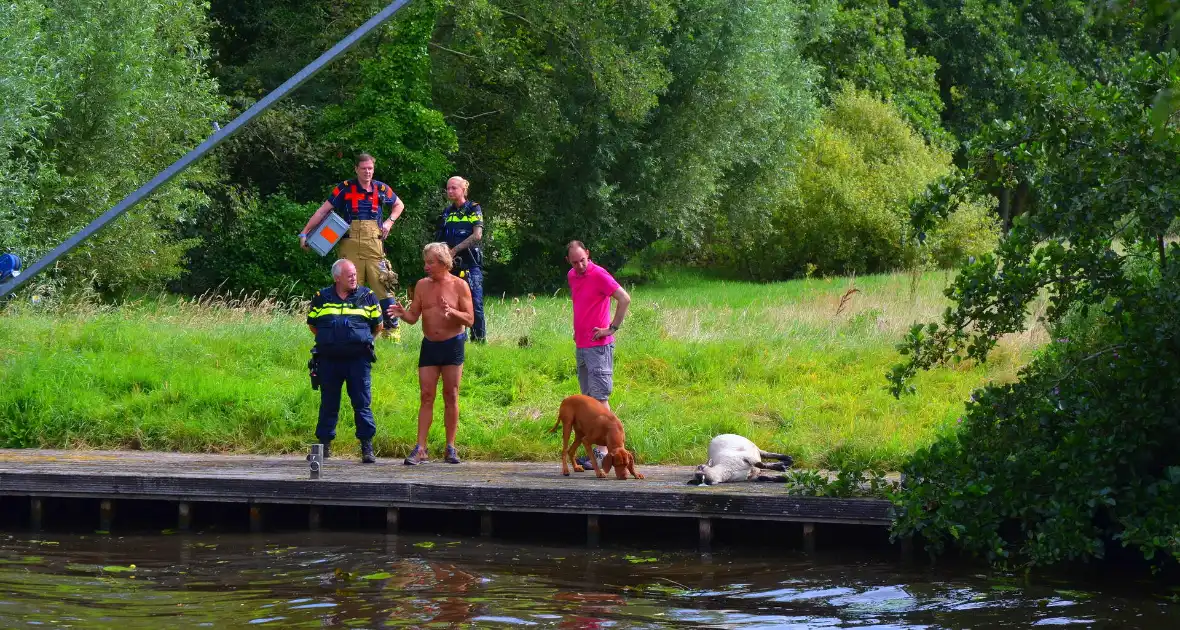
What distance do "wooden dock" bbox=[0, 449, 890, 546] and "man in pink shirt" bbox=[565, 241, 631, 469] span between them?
2.56ft

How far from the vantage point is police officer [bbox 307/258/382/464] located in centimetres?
1122

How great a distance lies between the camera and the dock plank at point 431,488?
10031mm

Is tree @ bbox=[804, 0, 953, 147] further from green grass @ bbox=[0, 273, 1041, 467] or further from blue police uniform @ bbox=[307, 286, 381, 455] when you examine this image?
blue police uniform @ bbox=[307, 286, 381, 455]

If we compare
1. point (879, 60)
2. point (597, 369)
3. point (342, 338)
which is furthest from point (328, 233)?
point (879, 60)

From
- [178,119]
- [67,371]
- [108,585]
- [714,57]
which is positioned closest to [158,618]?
[108,585]

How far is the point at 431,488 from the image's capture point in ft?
34.6

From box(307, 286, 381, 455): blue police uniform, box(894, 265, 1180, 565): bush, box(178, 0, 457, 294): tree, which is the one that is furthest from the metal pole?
box(178, 0, 457, 294): tree

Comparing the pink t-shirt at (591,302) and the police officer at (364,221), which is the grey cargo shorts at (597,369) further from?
the police officer at (364,221)

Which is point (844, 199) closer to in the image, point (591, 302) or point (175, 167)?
point (591, 302)

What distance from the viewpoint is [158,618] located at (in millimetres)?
7867

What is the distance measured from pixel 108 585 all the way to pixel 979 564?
19.3 feet

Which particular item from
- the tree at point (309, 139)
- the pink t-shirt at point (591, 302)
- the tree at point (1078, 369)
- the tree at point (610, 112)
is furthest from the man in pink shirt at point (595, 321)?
the tree at point (610, 112)

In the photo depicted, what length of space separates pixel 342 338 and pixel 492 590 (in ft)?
10.6

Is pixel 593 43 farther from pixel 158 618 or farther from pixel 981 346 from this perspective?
pixel 158 618
